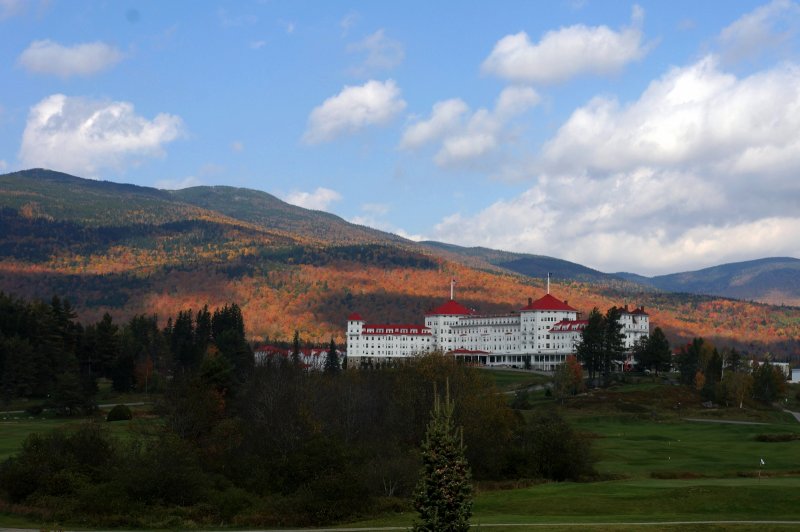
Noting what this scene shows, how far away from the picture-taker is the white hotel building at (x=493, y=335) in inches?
6378

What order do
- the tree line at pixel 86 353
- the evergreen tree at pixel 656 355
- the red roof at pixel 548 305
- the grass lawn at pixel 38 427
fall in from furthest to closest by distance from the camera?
1. the red roof at pixel 548 305
2. the evergreen tree at pixel 656 355
3. the tree line at pixel 86 353
4. the grass lawn at pixel 38 427

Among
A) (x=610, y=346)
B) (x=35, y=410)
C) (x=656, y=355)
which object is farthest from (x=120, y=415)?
(x=656, y=355)

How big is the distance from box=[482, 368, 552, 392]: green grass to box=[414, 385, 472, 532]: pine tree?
10282 centimetres

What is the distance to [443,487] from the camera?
2516 centimetres

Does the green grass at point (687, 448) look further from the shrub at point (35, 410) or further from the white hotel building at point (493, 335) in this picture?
the white hotel building at point (493, 335)

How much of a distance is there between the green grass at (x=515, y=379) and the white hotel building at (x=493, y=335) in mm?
11998

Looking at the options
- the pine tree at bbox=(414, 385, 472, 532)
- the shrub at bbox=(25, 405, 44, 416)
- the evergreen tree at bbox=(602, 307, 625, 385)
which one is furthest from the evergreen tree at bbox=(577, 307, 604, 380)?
the pine tree at bbox=(414, 385, 472, 532)

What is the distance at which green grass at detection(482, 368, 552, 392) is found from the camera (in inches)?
5212

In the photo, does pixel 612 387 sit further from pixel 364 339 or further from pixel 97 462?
pixel 97 462

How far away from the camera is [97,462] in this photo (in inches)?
2050

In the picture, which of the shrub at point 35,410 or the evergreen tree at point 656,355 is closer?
the shrub at point 35,410

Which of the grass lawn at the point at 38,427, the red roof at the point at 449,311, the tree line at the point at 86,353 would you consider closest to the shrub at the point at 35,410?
the tree line at the point at 86,353

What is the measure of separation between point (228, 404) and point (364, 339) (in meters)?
97.4

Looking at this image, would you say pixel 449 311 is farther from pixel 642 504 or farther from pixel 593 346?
pixel 642 504
